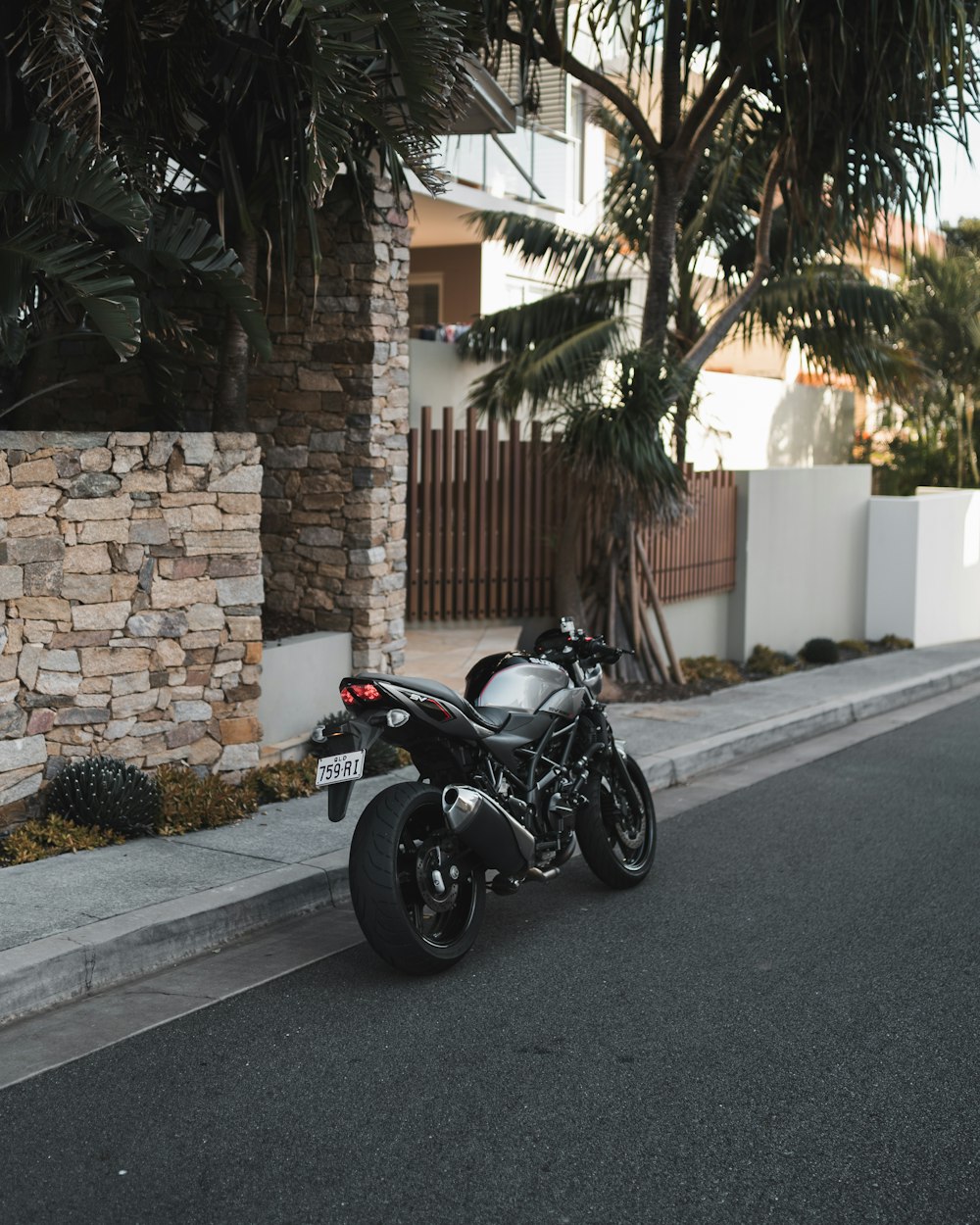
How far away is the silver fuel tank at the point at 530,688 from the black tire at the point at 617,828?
0.41m

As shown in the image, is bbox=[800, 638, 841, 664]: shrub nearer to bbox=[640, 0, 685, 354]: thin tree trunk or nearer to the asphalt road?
bbox=[640, 0, 685, 354]: thin tree trunk

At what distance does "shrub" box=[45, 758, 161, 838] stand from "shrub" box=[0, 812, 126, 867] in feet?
0.17

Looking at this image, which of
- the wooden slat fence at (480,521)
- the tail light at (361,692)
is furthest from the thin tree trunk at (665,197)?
the tail light at (361,692)

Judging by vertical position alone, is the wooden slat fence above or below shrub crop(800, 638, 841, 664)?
above

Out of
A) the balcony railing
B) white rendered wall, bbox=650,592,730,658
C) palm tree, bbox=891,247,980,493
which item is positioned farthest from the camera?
palm tree, bbox=891,247,980,493

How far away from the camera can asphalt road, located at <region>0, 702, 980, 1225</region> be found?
3.78 metres

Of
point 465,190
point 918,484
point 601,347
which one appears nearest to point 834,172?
point 601,347

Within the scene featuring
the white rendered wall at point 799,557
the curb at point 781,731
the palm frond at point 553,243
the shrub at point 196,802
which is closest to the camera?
the shrub at point 196,802

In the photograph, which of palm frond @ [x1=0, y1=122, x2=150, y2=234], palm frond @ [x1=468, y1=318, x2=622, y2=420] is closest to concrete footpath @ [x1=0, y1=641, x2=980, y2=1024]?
palm frond @ [x1=0, y1=122, x2=150, y2=234]

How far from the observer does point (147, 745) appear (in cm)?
750

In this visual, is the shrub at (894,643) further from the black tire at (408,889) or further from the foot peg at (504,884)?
the black tire at (408,889)

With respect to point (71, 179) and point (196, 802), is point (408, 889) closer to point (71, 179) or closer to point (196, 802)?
point (196, 802)

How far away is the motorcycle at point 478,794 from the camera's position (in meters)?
5.33

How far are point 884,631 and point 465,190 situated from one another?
7704mm
